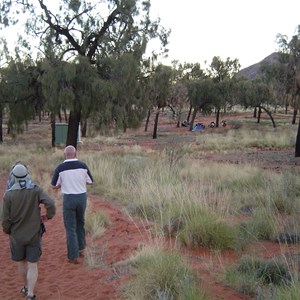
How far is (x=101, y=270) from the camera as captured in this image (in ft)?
21.3

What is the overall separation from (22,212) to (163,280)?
1892 mm

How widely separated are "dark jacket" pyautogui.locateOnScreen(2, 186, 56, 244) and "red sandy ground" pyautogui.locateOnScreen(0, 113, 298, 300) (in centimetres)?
97

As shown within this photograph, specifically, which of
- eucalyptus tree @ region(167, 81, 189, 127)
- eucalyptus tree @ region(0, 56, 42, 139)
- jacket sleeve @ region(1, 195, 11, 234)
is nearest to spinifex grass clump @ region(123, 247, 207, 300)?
jacket sleeve @ region(1, 195, 11, 234)

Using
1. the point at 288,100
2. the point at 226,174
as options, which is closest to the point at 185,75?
the point at 288,100

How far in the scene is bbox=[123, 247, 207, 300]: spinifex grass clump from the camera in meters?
4.74

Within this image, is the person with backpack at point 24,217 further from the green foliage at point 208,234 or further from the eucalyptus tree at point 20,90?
the eucalyptus tree at point 20,90

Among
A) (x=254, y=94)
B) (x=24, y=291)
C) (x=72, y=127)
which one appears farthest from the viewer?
(x=254, y=94)

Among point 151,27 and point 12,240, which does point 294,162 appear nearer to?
point 151,27

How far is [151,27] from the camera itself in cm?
2092

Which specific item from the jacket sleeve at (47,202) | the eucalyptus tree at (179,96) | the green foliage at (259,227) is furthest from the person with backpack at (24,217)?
the eucalyptus tree at (179,96)

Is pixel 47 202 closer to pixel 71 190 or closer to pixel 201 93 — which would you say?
pixel 71 190

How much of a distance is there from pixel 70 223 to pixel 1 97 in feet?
49.2

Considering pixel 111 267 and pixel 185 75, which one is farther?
pixel 185 75

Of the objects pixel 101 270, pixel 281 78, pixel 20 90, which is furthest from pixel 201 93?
pixel 101 270
